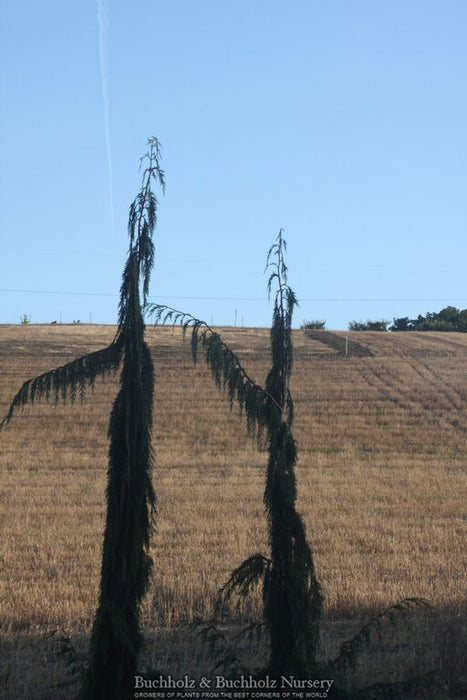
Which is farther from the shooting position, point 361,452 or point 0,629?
point 361,452

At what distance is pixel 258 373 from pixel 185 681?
3065 cm

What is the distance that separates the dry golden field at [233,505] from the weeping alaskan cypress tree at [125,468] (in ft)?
4.01

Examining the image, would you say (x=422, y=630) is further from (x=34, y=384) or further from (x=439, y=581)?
(x=34, y=384)

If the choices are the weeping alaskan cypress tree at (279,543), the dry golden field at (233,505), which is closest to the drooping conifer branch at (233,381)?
the weeping alaskan cypress tree at (279,543)

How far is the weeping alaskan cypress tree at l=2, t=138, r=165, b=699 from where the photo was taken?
19.9 ft

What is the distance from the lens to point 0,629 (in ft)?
30.2

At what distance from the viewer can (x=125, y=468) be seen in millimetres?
6172

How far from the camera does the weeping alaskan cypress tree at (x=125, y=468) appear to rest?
6.07 metres

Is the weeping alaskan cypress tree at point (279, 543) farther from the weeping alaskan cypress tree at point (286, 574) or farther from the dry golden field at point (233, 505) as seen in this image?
the dry golden field at point (233, 505)

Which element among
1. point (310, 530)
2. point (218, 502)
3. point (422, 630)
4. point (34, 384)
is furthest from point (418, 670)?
point (218, 502)

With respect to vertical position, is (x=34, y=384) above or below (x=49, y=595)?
above

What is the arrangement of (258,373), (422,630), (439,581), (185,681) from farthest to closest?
(258,373)
(439,581)
(422,630)
(185,681)

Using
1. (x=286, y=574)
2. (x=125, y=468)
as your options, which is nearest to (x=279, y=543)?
(x=286, y=574)

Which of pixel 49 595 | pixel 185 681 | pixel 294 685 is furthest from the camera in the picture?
pixel 49 595
